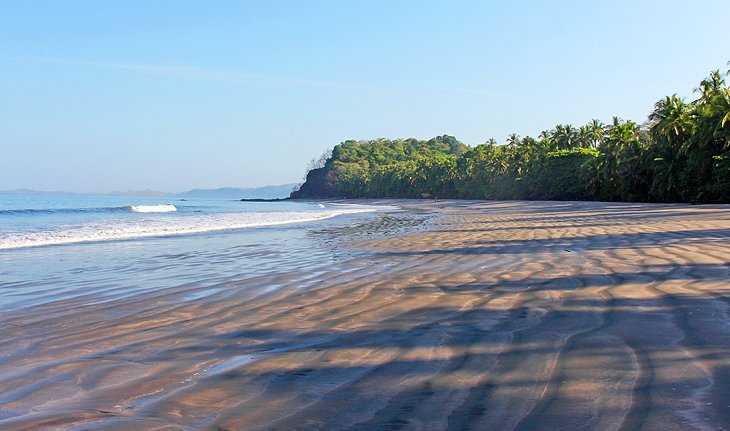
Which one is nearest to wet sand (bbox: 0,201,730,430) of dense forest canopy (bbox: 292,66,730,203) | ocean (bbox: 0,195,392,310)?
ocean (bbox: 0,195,392,310)

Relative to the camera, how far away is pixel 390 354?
11.5 feet

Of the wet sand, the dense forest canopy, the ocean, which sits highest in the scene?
the dense forest canopy

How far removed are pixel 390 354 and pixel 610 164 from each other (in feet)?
162

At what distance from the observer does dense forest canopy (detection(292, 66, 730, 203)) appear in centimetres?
3606

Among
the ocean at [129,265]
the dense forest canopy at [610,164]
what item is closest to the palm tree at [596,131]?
the dense forest canopy at [610,164]

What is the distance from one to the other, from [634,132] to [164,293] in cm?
5224

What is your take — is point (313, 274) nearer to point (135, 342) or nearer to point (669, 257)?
point (135, 342)

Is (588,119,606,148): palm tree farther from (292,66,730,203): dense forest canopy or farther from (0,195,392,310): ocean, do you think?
(0,195,392,310): ocean

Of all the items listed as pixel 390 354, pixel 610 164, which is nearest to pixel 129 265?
pixel 390 354

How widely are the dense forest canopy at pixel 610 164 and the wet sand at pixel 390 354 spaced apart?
34354 millimetres

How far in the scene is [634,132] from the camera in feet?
166

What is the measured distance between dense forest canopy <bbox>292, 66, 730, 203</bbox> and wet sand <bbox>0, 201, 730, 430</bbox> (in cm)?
3435

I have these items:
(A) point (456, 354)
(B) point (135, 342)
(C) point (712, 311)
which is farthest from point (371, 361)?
(C) point (712, 311)

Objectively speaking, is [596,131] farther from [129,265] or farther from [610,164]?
[129,265]
